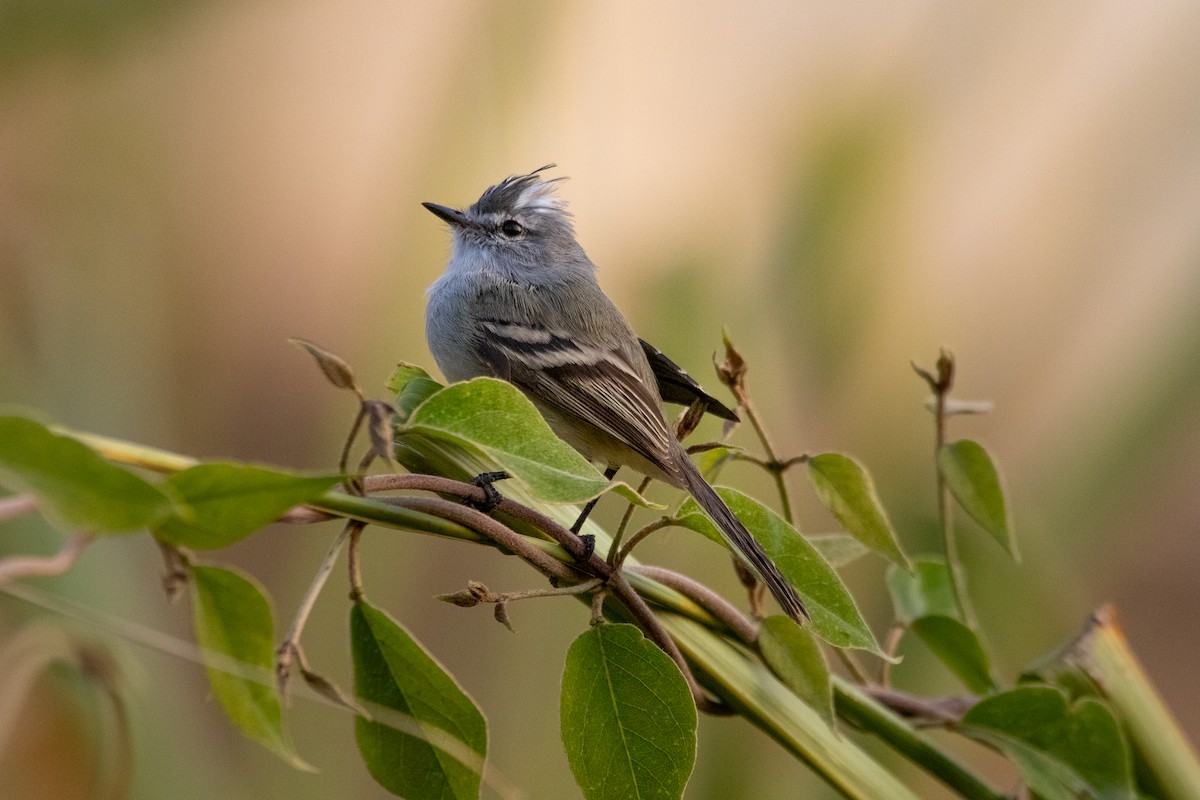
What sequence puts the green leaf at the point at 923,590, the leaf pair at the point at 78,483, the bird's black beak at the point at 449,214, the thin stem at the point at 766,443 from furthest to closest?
the bird's black beak at the point at 449,214 < the green leaf at the point at 923,590 < the thin stem at the point at 766,443 < the leaf pair at the point at 78,483

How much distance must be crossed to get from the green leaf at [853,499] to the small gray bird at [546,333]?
20 centimetres

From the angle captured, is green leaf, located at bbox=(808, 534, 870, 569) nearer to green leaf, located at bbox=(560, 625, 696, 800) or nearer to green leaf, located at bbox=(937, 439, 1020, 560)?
green leaf, located at bbox=(937, 439, 1020, 560)

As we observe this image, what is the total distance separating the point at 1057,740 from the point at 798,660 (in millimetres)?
211

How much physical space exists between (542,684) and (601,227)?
88cm

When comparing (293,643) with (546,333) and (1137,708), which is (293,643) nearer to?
(1137,708)

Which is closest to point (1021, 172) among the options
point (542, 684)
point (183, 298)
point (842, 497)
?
point (542, 684)

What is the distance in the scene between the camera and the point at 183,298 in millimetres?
1763

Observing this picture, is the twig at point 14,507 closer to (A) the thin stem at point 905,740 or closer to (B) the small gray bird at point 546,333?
(A) the thin stem at point 905,740

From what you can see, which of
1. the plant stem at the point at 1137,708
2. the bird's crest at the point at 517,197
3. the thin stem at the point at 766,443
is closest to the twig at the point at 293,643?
the thin stem at the point at 766,443

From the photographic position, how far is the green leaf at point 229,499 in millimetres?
280

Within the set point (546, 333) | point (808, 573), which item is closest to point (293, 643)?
point (808, 573)

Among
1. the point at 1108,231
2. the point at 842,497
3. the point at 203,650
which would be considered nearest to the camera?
the point at 203,650

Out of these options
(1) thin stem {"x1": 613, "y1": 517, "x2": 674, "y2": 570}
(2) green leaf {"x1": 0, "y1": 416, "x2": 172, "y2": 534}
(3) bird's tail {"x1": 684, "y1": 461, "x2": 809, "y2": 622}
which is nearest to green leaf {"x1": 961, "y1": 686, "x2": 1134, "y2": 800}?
(3) bird's tail {"x1": 684, "y1": 461, "x2": 809, "y2": 622}

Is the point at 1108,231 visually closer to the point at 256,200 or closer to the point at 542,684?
the point at 542,684
